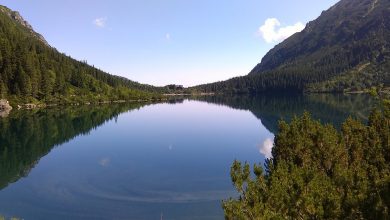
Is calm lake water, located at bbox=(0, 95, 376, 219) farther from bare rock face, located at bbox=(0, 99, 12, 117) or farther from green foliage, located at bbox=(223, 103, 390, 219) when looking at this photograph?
bare rock face, located at bbox=(0, 99, 12, 117)

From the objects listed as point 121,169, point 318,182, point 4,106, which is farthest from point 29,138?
point 318,182

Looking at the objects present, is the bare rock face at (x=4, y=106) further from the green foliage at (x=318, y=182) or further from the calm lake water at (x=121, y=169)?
the green foliage at (x=318, y=182)

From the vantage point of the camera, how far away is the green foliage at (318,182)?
16.0 meters

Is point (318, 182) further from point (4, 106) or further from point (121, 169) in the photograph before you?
point (4, 106)

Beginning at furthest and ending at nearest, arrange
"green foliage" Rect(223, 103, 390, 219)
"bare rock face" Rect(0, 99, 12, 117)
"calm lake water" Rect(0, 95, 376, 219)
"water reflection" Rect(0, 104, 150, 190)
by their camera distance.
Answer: "bare rock face" Rect(0, 99, 12, 117) → "water reflection" Rect(0, 104, 150, 190) → "calm lake water" Rect(0, 95, 376, 219) → "green foliage" Rect(223, 103, 390, 219)

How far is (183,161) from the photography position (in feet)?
218

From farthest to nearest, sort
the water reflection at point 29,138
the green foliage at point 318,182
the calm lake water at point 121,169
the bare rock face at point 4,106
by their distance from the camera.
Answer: the bare rock face at point 4,106 → the water reflection at point 29,138 → the calm lake water at point 121,169 → the green foliage at point 318,182

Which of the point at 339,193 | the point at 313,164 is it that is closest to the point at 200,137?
the point at 313,164

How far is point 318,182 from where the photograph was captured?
19.4 meters

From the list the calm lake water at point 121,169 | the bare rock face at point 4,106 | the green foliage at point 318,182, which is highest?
the green foliage at point 318,182


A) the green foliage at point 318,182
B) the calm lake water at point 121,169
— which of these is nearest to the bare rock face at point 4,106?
the calm lake water at point 121,169

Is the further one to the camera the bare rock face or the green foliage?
the bare rock face

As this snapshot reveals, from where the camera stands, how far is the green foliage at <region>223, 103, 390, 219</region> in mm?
15992

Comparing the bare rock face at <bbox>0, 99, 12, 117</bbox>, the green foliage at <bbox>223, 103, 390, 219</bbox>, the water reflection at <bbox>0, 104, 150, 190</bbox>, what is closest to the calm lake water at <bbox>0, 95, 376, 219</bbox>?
the water reflection at <bbox>0, 104, 150, 190</bbox>
